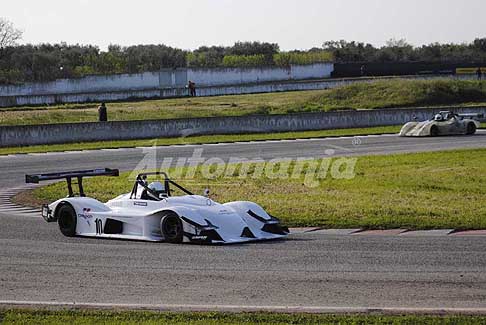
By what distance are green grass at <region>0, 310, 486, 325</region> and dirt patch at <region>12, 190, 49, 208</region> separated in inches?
463

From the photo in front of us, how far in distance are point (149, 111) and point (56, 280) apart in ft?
134

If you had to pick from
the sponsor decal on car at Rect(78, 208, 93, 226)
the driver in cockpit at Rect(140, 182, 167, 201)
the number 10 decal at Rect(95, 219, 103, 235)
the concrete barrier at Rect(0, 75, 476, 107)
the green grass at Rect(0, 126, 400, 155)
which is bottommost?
the green grass at Rect(0, 126, 400, 155)

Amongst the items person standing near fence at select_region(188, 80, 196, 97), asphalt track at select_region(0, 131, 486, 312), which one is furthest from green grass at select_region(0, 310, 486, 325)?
person standing near fence at select_region(188, 80, 196, 97)

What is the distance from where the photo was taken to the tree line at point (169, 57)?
296ft

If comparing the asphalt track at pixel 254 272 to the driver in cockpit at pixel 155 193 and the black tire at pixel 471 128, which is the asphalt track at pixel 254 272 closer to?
the driver in cockpit at pixel 155 193

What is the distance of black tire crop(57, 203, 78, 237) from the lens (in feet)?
54.2

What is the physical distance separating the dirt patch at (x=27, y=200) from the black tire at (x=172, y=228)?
710cm

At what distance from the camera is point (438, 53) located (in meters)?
130

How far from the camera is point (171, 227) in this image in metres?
15.3

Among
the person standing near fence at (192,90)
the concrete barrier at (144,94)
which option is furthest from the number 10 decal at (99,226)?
the person standing near fence at (192,90)

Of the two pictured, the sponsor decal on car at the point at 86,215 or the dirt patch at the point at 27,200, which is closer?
the sponsor decal on car at the point at 86,215

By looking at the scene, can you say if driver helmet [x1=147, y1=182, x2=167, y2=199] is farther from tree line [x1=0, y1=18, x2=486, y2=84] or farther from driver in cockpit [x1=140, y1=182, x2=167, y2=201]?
tree line [x1=0, y1=18, x2=486, y2=84]

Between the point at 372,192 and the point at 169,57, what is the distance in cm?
9896

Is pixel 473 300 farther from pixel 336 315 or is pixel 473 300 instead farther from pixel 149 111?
pixel 149 111
